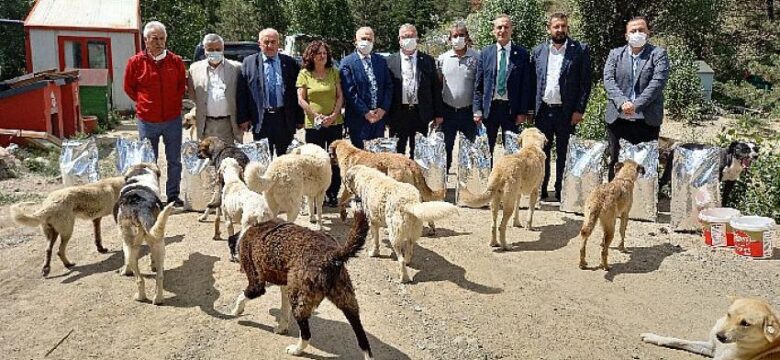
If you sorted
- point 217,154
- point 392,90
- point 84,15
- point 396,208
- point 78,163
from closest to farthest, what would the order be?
point 396,208 < point 217,154 < point 78,163 < point 392,90 < point 84,15

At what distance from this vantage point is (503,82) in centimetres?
852

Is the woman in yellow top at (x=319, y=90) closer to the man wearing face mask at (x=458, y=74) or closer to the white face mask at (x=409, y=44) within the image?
the white face mask at (x=409, y=44)

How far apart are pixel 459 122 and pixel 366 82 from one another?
1.41 metres

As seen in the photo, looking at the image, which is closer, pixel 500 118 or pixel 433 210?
pixel 433 210

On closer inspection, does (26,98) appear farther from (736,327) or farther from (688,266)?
(736,327)

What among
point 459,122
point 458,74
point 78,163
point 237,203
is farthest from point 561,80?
point 78,163

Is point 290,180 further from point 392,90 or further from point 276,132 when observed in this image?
point 392,90

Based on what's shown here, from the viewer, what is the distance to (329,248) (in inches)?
178

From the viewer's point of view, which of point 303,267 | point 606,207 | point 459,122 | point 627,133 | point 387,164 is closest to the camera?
point 303,267

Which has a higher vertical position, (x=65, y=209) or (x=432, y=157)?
(x=432, y=157)

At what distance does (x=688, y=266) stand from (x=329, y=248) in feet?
13.1

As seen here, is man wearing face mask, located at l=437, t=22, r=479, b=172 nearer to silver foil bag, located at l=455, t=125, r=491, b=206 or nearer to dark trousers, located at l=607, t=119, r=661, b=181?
silver foil bag, located at l=455, t=125, r=491, b=206

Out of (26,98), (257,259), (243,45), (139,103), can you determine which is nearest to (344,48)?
(243,45)

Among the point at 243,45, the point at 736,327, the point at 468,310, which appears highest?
the point at 243,45
